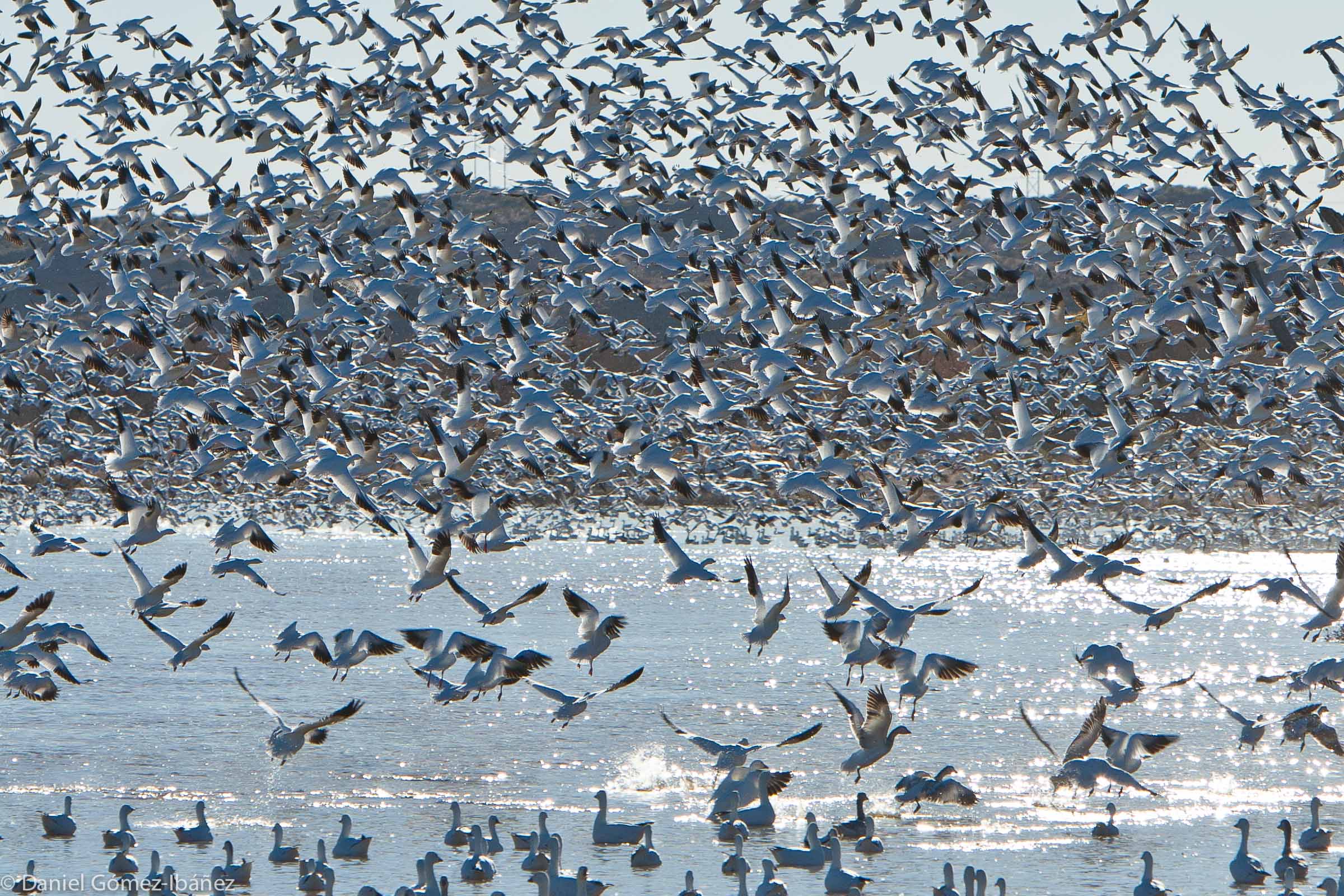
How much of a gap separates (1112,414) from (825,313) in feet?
14.7

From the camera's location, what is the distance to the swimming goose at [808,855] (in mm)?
20969

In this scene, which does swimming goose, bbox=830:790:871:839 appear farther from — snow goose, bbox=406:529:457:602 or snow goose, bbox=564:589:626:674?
snow goose, bbox=406:529:457:602

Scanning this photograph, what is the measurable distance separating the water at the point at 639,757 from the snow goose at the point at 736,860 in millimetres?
208

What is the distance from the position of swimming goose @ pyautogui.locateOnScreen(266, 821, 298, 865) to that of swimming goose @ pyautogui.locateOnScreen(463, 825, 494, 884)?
201 centimetres

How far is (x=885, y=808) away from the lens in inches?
1007

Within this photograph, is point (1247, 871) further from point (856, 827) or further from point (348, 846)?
point (348, 846)

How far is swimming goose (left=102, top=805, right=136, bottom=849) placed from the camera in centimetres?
2111

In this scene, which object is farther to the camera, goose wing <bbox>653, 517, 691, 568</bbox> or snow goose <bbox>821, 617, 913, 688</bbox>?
snow goose <bbox>821, 617, 913, 688</bbox>

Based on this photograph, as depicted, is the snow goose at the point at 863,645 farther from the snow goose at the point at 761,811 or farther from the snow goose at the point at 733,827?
the snow goose at the point at 733,827

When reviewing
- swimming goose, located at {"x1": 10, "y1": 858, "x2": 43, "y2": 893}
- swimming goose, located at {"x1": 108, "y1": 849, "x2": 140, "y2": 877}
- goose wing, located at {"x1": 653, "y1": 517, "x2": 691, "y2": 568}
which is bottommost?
swimming goose, located at {"x1": 10, "y1": 858, "x2": 43, "y2": 893}

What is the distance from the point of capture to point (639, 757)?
3027cm

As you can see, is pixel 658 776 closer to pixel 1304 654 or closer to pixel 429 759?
pixel 429 759

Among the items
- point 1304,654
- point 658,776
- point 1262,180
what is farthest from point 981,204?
point 1304,654

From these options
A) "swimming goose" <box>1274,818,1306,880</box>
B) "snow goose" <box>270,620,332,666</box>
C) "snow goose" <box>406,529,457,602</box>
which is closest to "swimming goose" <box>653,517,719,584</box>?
"snow goose" <box>406,529,457,602</box>
